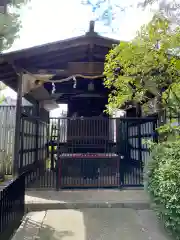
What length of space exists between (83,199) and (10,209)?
2243 mm

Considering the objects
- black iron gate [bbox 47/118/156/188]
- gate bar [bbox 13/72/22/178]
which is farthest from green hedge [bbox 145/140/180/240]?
gate bar [bbox 13/72/22/178]

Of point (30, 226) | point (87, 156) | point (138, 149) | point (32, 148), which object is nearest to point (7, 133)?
point (32, 148)

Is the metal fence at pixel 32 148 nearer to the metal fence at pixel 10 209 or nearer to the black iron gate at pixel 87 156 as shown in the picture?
the black iron gate at pixel 87 156

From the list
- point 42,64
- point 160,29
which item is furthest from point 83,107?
point 160,29

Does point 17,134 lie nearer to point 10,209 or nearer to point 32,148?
point 32,148

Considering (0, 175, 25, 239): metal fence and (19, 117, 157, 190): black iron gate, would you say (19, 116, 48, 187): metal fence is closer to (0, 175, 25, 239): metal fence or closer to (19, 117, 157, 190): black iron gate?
(19, 117, 157, 190): black iron gate

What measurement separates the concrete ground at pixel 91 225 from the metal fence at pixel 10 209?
0.24 metres

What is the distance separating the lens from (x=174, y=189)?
9.97ft

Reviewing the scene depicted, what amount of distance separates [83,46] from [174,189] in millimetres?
4560

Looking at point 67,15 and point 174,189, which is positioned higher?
point 67,15

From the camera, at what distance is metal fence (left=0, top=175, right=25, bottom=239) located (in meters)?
2.68

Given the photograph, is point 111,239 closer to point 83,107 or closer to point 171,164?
point 171,164

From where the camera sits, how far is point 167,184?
308 cm

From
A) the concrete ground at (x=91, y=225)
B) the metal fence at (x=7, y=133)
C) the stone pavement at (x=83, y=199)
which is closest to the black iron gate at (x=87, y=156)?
the stone pavement at (x=83, y=199)
